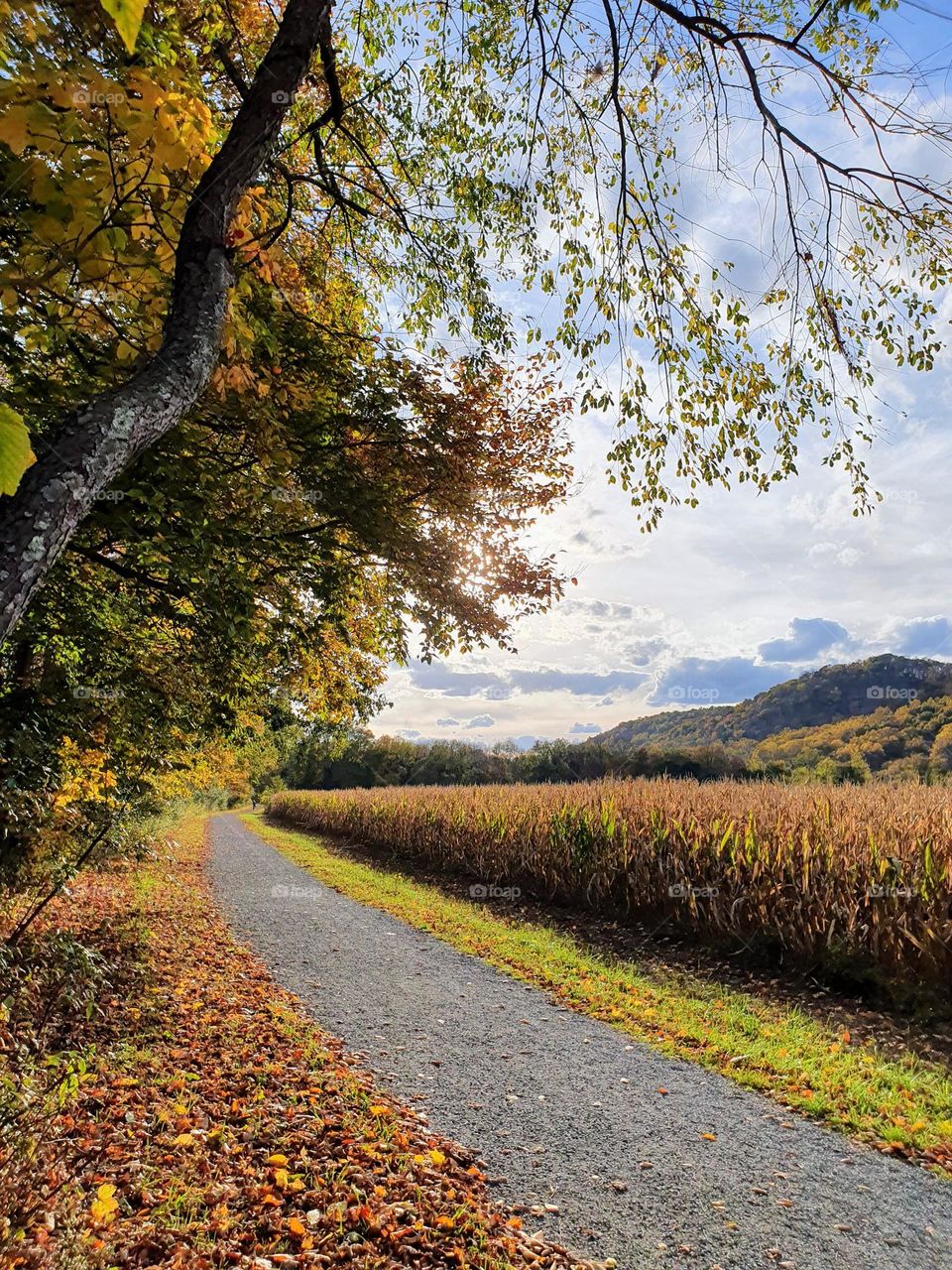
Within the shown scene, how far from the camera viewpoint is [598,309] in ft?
17.8

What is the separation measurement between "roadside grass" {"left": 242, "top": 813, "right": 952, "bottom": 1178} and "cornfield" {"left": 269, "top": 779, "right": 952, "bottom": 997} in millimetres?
1222

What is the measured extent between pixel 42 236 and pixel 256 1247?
13.7 feet

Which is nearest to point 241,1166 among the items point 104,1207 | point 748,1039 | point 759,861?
point 104,1207

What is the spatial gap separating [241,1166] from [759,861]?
722 cm

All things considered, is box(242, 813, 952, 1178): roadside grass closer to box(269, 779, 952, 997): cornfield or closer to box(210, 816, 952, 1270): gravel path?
box(210, 816, 952, 1270): gravel path

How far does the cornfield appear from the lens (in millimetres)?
7000

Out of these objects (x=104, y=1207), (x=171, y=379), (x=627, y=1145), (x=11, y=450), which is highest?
(x=171, y=379)

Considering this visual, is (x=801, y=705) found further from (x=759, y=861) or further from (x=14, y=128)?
(x=14, y=128)

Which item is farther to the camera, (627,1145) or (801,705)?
(801,705)

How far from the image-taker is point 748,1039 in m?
5.79

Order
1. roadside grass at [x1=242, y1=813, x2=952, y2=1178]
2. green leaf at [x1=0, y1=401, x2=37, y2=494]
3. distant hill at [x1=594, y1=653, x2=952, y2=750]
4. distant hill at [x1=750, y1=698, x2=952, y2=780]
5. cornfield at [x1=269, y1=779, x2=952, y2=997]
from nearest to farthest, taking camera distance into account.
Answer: green leaf at [x1=0, y1=401, x2=37, y2=494] < roadside grass at [x1=242, y1=813, x2=952, y2=1178] < cornfield at [x1=269, y1=779, x2=952, y2=997] < distant hill at [x1=750, y1=698, x2=952, y2=780] < distant hill at [x1=594, y1=653, x2=952, y2=750]

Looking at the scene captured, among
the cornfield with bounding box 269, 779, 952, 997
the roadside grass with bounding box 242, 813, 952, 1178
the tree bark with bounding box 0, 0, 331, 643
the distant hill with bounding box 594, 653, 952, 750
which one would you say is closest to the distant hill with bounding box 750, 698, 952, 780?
the distant hill with bounding box 594, 653, 952, 750

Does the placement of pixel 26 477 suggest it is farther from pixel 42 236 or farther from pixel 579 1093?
pixel 579 1093

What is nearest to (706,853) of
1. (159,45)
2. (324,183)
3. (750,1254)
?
(750,1254)
